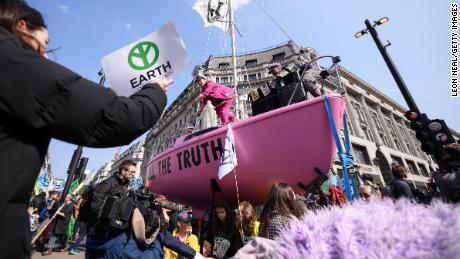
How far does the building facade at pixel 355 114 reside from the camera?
2928cm

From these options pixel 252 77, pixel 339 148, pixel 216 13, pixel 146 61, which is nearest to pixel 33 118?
pixel 146 61

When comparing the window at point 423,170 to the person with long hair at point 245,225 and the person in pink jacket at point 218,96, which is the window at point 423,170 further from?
the person with long hair at point 245,225

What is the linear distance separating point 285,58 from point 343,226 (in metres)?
34.8

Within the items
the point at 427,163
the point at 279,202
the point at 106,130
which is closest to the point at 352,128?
the point at 427,163

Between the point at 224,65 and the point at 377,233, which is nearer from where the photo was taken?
the point at 377,233

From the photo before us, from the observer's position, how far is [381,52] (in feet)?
26.9

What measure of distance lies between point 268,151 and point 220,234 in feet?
5.07

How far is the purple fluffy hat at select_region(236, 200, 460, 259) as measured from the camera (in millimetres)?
537

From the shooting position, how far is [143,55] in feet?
8.20

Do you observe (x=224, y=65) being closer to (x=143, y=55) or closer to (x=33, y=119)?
(x=143, y=55)

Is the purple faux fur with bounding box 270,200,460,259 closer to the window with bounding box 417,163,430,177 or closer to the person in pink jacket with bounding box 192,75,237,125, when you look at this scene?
the person in pink jacket with bounding box 192,75,237,125

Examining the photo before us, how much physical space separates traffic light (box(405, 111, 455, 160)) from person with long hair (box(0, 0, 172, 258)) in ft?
25.7

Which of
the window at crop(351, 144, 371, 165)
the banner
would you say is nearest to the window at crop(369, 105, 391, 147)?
the window at crop(351, 144, 371, 165)

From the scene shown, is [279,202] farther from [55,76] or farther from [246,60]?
[246,60]
